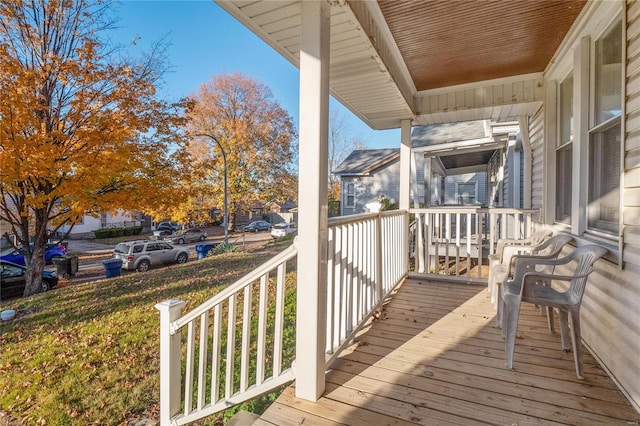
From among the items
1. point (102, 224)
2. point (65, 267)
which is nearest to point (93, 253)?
point (65, 267)

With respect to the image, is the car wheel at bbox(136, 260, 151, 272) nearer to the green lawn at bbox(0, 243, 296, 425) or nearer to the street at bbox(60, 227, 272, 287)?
the street at bbox(60, 227, 272, 287)

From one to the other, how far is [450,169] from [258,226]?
14.0 m

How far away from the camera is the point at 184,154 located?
8172 millimetres

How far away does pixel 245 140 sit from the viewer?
1574cm

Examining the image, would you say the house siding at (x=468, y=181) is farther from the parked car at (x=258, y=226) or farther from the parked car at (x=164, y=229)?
the parked car at (x=164, y=229)

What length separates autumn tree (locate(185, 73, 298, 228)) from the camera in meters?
15.2

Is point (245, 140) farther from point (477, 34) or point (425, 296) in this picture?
point (477, 34)

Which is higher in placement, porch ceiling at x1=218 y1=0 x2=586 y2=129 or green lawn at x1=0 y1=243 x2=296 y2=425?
porch ceiling at x1=218 y1=0 x2=586 y2=129

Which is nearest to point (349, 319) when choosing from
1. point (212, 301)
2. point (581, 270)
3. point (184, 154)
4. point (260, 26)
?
point (212, 301)

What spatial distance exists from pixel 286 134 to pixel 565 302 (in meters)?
16.8

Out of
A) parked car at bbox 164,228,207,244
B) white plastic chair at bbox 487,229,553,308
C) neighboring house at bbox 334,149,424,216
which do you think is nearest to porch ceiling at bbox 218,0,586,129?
white plastic chair at bbox 487,229,553,308

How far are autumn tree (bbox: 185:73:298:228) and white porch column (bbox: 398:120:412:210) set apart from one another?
12.1 meters

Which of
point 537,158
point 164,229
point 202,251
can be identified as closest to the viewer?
point 537,158

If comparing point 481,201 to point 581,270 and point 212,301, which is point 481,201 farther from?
point 212,301
